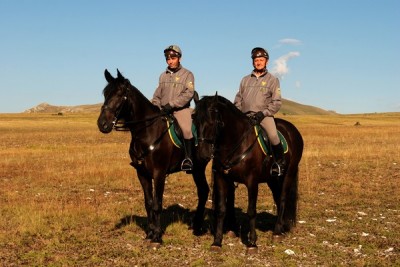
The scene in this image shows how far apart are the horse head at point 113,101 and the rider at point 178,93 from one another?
1054 millimetres

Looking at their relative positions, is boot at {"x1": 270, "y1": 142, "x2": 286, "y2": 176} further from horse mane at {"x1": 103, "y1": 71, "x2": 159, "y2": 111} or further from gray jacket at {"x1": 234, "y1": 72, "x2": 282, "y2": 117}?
horse mane at {"x1": 103, "y1": 71, "x2": 159, "y2": 111}

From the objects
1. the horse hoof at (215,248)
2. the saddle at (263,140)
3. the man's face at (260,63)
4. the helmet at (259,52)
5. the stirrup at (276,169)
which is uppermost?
the helmet at (259,52)

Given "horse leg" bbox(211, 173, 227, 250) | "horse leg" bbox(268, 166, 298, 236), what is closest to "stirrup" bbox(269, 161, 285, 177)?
"horse leg" bbox(268, 166, 298, 236)

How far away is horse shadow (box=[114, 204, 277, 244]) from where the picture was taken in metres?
10.2

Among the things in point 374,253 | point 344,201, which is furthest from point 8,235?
point 344,201

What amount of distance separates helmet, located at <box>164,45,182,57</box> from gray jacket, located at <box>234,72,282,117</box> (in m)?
1.67

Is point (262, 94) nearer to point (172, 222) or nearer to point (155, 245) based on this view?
point (155, 245)

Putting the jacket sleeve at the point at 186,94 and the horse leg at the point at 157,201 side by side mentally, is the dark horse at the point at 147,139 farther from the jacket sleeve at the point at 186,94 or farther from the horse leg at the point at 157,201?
the jacket sleeve at the point at 186,94

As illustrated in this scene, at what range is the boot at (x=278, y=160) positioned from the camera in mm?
8883

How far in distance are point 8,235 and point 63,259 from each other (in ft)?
7.38

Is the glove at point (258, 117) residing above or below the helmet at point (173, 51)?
below

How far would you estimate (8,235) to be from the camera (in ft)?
30.5

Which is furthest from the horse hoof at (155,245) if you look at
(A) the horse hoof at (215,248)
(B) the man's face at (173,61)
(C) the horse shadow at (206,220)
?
(B) the man's face at (173,61)

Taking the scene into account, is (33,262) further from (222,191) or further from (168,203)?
(168,203)
